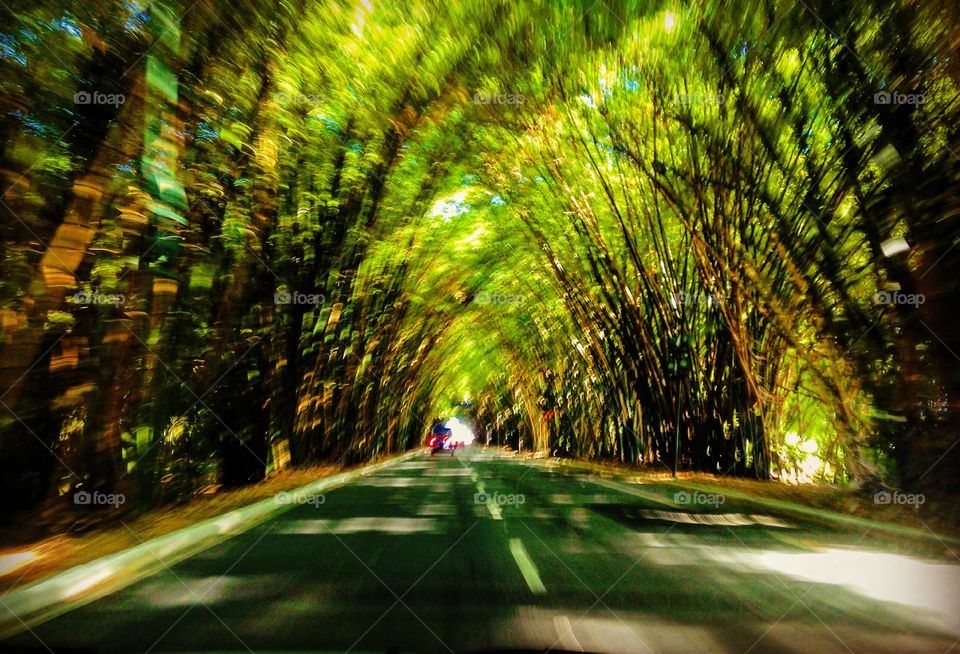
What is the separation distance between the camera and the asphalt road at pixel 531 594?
3148mm

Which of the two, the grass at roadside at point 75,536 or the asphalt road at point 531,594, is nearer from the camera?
the asphalt road at point 531,594

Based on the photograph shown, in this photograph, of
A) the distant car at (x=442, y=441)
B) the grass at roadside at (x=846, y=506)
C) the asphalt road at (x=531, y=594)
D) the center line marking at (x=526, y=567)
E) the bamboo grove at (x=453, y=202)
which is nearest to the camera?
the asphalt road at (x=531, y=594)

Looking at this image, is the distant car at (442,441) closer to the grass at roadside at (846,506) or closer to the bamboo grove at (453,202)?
the bamboo grove at (453,202)

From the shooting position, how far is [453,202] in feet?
41.8

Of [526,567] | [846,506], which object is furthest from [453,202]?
[526,567]

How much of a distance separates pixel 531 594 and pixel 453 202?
9.67 meters

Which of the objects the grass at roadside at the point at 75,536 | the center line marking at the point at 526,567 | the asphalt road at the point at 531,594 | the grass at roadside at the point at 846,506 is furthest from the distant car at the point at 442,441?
the center line marking at the point at 526,567

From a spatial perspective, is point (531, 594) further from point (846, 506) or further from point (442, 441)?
point (442, 441)

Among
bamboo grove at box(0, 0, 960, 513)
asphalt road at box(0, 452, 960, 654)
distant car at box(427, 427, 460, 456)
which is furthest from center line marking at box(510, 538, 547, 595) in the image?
distant car at box(427, 427, 460, 456)

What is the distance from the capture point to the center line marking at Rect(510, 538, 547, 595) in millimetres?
4195

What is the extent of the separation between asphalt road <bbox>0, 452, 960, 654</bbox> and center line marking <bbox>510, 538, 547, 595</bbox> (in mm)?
24

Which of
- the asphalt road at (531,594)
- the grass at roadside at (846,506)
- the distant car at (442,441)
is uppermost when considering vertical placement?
the distant car at (442,441)

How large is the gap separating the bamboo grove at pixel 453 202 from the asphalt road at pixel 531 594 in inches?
86.6

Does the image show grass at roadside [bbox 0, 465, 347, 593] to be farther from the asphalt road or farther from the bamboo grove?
the asphalt road
